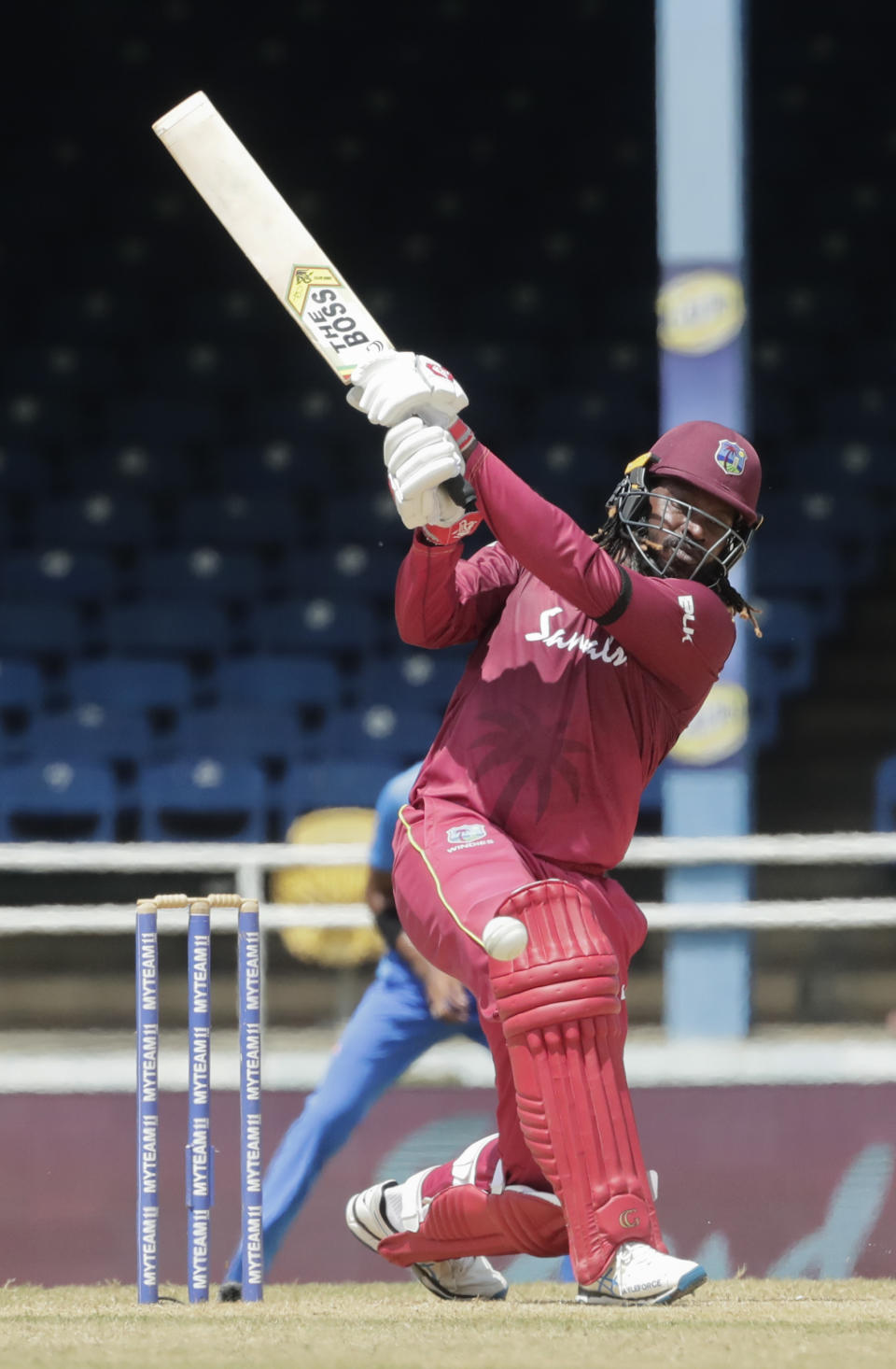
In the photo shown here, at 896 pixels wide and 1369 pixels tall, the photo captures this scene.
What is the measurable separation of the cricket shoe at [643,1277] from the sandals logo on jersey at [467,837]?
24.9 inches

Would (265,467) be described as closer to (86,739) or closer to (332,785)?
(86,739)

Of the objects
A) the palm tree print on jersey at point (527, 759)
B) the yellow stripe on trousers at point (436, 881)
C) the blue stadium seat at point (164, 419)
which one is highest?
the blue stadium seat at point (164, 419)

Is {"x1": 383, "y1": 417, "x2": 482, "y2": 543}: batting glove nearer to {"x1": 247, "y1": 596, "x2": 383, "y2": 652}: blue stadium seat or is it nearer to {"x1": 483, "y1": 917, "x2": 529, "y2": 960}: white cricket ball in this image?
{"x1": 483, "y1": 917, "x2": 529, "y2": 960}: white cricket ball

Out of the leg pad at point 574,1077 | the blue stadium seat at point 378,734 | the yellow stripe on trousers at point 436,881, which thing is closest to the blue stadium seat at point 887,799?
the blue stadium seat at point 378,734

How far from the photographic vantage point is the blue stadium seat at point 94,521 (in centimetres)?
736

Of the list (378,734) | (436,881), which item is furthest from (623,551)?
(378,734)

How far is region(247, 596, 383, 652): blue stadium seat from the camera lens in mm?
7137

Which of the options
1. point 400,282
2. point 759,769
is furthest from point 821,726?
point 400,282

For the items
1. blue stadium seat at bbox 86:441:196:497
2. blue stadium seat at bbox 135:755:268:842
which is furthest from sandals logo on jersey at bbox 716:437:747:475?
blue stadium seat at bbox 86:441:196:497

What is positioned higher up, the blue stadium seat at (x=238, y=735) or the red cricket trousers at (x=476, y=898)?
the blue stadium seat at (x=238, y=735)

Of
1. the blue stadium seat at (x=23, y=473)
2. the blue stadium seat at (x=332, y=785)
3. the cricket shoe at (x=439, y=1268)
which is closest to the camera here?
the cricket shoe at (x=439, y=1268)

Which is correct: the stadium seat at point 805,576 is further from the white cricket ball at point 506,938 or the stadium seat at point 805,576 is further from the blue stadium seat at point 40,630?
the white cricket ball at point 506,938

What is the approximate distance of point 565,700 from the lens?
2.87m

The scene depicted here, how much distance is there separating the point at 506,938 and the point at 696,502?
0.86m
